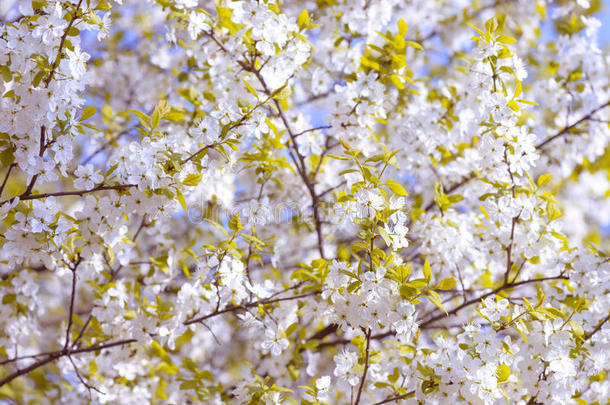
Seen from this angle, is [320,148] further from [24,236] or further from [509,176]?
[24,236]

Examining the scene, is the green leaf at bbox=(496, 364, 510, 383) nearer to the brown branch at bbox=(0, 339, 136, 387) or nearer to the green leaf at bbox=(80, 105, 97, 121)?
the brown branch at bbox=(0, 339, 136, 387)

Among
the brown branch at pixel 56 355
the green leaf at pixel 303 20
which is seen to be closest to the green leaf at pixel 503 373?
the brown branch at pixel 56 355

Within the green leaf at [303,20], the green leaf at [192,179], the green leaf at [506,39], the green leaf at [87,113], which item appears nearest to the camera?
the green leaf at [192,179]

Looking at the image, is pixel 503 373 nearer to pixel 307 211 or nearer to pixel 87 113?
pixel 307 211

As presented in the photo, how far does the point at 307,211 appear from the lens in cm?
346

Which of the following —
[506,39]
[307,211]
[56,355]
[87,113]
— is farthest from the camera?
[307,211]

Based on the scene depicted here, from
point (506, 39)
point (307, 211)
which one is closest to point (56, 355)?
point (307, 211)

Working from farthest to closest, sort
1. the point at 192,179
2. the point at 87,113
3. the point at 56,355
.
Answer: the point at 56,355 < the point at 87,113 < the point at 192,179

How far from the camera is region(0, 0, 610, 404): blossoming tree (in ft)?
7.09

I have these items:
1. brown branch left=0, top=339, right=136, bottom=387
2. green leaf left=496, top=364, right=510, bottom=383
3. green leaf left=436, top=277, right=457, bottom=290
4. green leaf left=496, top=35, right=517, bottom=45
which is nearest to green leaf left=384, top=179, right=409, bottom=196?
green leaf left=436, top=277, right=457, bottom=290

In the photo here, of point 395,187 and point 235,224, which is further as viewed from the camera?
point 235,224

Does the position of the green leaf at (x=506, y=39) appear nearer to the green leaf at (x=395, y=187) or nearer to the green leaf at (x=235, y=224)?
the green leaf at (x=395, y=187)

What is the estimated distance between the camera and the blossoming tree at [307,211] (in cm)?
216

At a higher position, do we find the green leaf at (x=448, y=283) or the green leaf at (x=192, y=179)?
the green leaf at (x=192, y=179)
